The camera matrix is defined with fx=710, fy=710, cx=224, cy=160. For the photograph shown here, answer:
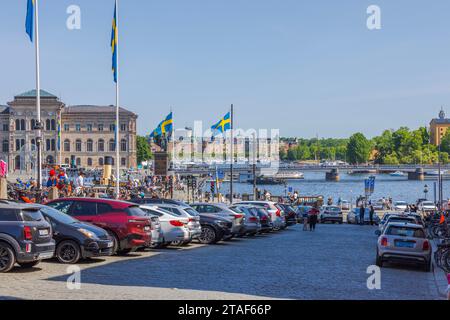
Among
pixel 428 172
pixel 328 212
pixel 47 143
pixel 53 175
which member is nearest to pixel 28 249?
pixel 53 175

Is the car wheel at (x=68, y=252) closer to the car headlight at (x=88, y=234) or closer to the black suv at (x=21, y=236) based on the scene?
the car headlight at (x=88, y=234)

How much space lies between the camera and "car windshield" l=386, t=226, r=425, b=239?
2004 cm

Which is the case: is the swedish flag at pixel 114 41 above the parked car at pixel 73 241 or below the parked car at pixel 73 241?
above

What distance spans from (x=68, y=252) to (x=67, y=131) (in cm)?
12985

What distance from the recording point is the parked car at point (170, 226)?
23.0 meters

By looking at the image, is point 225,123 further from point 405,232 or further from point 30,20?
point 405,232

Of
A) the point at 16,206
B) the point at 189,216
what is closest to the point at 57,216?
the point at 16,206

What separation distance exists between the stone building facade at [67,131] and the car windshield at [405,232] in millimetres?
122277

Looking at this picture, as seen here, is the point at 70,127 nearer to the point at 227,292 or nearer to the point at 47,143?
the point at 47,143

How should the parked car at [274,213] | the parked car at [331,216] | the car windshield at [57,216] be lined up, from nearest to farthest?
the car windshield at [57,216] → the parked car at [274,213] → the parked car at [331,216]

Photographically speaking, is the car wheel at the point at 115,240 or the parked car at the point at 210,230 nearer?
the car wheel at the point at 115,240

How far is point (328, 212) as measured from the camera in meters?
51.8

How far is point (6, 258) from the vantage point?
15539 mm

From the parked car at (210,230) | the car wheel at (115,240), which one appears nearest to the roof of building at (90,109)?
the parked car at (210,230)
